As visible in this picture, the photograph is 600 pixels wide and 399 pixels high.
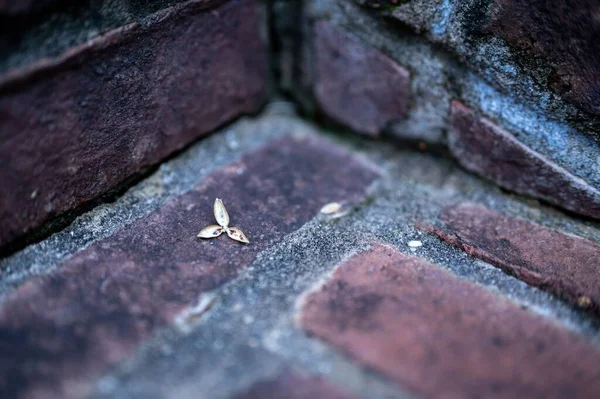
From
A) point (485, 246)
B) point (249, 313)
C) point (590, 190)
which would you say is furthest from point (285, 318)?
point (590, 190)

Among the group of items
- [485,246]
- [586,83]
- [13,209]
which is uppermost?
[586,83]

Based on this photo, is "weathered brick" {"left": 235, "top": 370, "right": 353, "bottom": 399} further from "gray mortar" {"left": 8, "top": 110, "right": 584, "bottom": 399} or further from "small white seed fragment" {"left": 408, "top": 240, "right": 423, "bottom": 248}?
"small white seed fragment" {"left": 408, "top": 240, "right": 423, "bottom": 248}

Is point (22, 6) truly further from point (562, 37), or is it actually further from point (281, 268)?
point (562, 37)

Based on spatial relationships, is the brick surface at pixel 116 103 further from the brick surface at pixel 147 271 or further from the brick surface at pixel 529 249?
the brick surface at pixel 529 249

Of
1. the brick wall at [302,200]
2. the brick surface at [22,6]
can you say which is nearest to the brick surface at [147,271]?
the brick wall at [302,200]

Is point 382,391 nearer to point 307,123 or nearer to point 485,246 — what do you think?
point 485,246
